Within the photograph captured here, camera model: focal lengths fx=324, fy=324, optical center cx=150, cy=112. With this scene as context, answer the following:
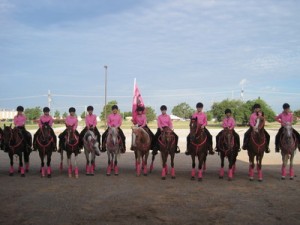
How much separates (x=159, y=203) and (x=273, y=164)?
9647mm

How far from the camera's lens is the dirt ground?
7164mm

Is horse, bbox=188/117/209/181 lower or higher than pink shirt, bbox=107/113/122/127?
lower

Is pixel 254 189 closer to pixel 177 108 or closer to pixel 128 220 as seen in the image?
pixel 128 220

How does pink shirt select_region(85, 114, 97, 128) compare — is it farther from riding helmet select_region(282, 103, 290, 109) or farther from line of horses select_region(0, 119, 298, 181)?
riding helmet select_region(282, 103, 290, 109)

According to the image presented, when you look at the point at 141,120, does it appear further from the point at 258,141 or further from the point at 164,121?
Result: the point at 258,141

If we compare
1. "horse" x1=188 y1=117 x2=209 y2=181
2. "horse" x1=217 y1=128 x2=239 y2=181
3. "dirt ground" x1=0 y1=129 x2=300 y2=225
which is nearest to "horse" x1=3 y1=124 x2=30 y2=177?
"dirt ground" x1=0 y1=129 x2=300 y2=225

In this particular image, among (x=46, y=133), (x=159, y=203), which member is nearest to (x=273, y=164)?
(x=159, y=203)

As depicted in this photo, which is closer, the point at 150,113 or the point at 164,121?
the point at 164,121

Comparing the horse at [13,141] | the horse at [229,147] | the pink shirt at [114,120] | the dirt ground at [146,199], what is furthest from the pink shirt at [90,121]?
the horse at [229,147]

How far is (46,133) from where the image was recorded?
38.8 feet

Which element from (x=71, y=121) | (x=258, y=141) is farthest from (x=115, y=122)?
(x=258, y=141)

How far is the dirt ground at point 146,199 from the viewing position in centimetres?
716

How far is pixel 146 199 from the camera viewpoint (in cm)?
889

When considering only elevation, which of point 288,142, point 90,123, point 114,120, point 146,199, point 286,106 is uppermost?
point 286,106
